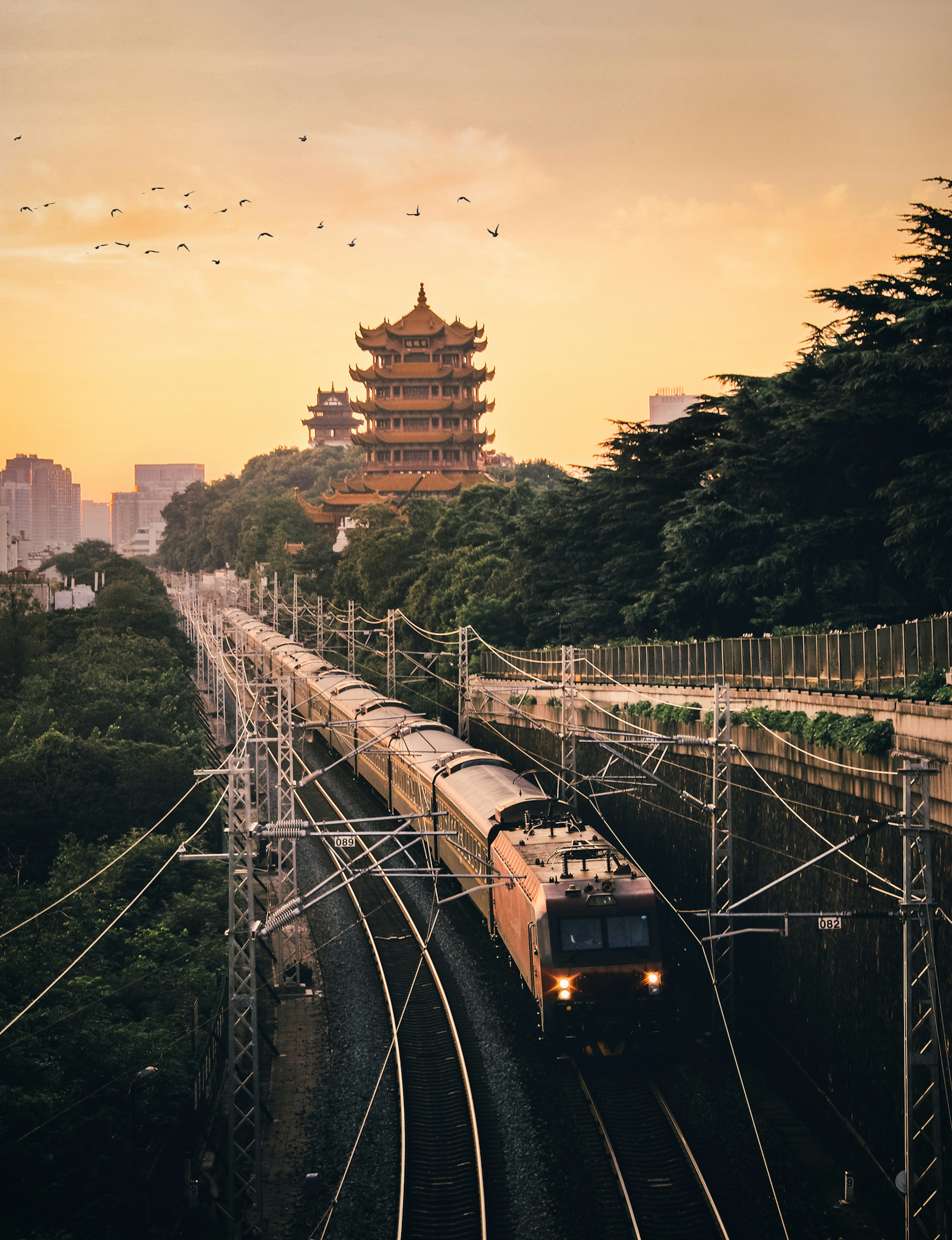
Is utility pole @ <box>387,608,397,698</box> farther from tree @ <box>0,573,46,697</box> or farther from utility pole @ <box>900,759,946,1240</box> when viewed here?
utility pole @ <box>900,759,946,1240</box>

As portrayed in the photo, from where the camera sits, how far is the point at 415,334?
109 metres

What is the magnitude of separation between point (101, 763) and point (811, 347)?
25.6 metres

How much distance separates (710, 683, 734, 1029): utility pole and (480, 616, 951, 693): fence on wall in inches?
51.1

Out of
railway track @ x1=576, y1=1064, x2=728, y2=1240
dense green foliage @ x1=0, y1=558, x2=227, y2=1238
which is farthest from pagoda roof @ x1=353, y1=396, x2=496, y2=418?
railway track @ x1=576, y1=1064, x2=728, y2=1240

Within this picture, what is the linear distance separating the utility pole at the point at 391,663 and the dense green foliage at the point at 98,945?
8791mm

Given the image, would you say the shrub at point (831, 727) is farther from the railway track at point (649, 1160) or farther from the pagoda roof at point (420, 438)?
the pagoda roof at point (420, 438)

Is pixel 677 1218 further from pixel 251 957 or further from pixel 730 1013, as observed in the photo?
pixel 251 957

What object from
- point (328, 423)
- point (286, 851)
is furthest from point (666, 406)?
point (286, 851)

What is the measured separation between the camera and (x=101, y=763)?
36.6 meters

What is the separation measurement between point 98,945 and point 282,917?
9476 millimetres

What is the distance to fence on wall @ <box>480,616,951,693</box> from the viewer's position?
19156 mm

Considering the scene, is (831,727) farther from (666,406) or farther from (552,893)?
(666,406)

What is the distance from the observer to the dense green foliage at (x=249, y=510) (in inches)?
4380

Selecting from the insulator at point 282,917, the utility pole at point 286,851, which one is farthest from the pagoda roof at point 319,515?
the insulator at point 282,917
